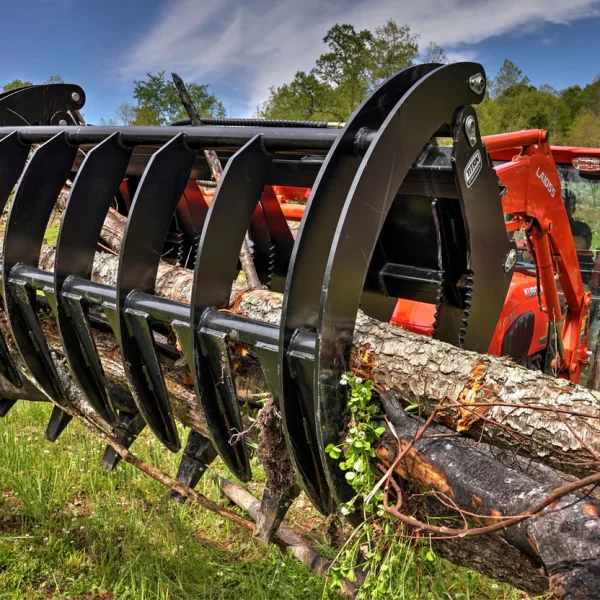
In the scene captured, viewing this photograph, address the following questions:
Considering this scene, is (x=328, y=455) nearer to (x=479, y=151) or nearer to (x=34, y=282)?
(x=479, y=151)

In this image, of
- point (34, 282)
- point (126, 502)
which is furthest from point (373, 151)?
point (126, 502)

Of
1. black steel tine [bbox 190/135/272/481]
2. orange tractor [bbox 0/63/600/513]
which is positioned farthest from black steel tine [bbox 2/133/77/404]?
black steel tine [bbox 190/135/272/481]

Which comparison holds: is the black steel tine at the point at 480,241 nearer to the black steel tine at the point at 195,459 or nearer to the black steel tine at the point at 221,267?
the black steel tine at the point at 221,267

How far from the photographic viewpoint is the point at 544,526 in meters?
1.45

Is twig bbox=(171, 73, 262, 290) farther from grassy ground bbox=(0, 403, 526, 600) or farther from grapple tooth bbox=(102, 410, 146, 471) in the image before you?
grassy ground bbox=(0, 403, 526, 600)

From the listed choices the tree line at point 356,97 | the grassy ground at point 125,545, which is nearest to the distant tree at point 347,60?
the tree line at point 356,97

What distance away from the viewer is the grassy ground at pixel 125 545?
3.27 meters

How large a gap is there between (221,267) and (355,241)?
0.51 meters

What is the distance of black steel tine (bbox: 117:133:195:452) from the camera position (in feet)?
6.93

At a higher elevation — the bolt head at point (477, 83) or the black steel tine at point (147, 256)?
the bolt head at point (477, 83)

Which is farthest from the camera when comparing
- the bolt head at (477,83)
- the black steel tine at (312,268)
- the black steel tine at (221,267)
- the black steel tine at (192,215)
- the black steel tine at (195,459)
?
the black steel tine at (192,215)

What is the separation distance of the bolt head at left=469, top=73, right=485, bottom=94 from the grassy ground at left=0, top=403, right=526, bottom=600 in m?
1.89

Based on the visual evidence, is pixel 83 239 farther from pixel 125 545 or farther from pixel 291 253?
pixel 125 545

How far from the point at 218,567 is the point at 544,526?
2.44 m
